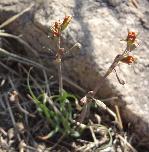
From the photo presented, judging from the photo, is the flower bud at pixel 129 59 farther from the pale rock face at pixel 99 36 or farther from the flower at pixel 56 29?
the pale rock face at pixel 99 36

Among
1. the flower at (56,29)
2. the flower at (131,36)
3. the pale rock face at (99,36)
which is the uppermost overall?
the flower at (131,36)

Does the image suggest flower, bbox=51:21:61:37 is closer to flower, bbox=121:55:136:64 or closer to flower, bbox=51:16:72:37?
flower, bbox=51:16:72:37

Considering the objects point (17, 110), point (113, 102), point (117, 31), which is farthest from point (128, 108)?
point (17, 110)

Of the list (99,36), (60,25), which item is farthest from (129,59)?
(99,36)

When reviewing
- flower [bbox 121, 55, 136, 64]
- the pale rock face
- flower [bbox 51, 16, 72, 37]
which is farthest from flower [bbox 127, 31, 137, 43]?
the pale rock face

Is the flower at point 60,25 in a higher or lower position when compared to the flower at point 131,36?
lower

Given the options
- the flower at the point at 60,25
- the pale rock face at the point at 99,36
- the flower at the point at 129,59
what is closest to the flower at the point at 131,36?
the flower at the point at 129,59

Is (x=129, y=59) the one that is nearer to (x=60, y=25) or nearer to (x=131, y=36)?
(x=131, y=36)

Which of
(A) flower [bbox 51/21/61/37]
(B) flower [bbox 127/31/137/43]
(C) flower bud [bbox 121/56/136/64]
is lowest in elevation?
(A) flower [bbox 51/21/61/37]

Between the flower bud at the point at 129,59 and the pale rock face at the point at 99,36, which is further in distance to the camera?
the pale rock face at the point at 99,36
